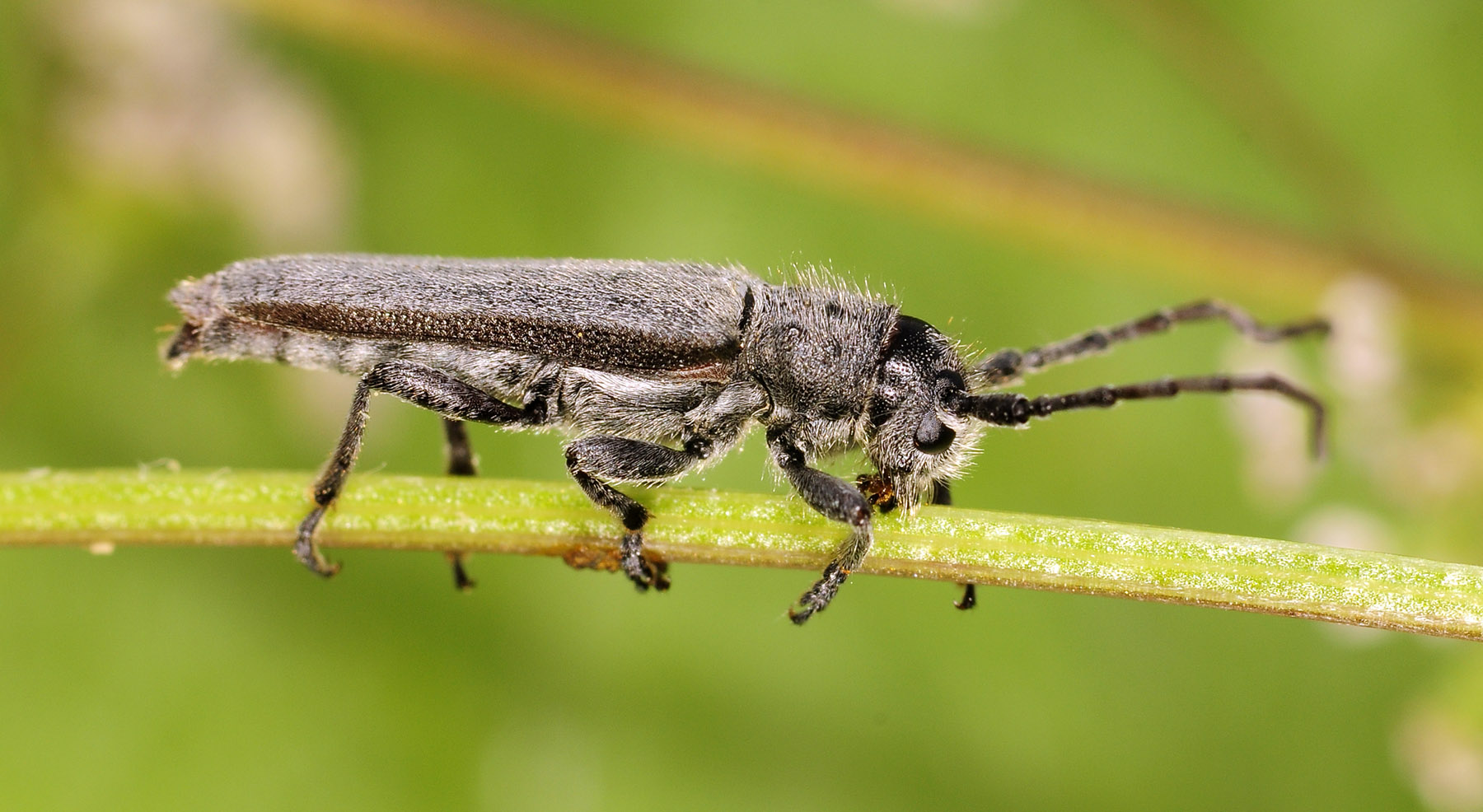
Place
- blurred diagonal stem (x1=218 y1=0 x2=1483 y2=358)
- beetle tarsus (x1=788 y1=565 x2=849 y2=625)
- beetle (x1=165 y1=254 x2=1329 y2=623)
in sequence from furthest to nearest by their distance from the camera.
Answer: blurred diagonal stem (x1=218 y1=0 x2=1483 y2=358) → beetle (x1=165 y1=254 x2=1329 y2=623) → beetle tarsus (x1=788 y1=565 x2=849 y2=625)

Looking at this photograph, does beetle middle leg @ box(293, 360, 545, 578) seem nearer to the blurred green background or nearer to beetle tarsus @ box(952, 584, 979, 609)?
the blurred green background

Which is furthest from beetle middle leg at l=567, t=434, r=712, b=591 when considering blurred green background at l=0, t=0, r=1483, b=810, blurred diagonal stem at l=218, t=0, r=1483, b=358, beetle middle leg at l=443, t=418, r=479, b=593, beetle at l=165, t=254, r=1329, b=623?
blurred diagonal stem at l=218, t=0, r=1483, b=358

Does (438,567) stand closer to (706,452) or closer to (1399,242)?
(706,452)

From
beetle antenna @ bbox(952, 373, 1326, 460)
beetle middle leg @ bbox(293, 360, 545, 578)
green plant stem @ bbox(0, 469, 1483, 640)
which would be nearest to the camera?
green plant stem @ bbox(0, 469, 1483, 640)

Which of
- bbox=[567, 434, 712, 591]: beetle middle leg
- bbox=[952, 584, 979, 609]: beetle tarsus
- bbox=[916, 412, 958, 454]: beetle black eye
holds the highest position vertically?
bbox=[916, 412, 958, 454]: beetle black eye

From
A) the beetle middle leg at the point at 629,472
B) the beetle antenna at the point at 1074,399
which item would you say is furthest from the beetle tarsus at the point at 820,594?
the beetle antenna at the point at 1074,399

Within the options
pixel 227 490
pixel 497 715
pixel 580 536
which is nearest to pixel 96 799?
pixel 497 715

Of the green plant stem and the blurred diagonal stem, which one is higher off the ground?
the blurred diagonal stem
